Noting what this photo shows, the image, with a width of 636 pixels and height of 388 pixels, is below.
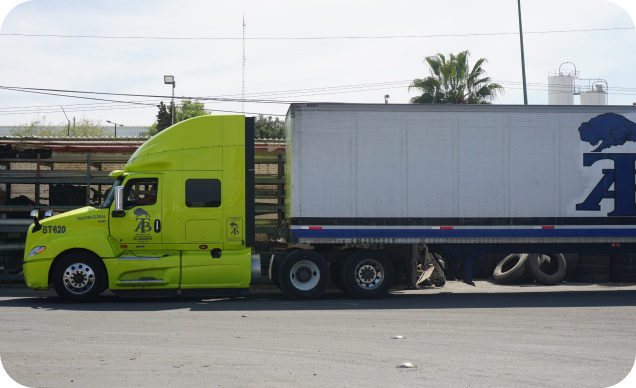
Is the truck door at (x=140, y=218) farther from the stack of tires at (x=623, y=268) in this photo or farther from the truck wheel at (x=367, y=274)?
the stack of tires at (x=623, y=268)

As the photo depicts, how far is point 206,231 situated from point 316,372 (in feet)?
22.6

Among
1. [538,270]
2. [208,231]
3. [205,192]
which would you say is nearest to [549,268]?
[538,270]

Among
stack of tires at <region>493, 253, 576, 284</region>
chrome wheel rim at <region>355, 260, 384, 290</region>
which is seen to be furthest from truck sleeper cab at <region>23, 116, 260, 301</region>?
stack of tires at <region>493, 253, 576, 284</region>

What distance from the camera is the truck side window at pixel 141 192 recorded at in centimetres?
1376

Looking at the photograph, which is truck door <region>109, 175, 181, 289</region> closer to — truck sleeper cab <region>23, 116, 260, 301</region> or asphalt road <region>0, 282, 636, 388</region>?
truck sleeper cab <region>23, 116, 260, 301</region>

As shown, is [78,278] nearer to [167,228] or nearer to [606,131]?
[167,228]

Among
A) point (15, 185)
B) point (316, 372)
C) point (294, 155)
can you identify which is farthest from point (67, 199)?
point (316, 372)

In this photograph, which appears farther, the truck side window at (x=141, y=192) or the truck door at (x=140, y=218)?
the truck side window at (x=141, y=192)

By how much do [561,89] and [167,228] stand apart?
24.7m

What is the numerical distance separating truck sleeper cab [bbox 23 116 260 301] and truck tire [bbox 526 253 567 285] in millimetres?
8057

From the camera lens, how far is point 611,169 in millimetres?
14492

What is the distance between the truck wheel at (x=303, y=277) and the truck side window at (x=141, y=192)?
2.97m

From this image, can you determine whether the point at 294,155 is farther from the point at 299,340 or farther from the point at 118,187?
the point at 299,340

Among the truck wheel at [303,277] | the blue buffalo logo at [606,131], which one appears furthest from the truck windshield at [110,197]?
the blue buffalo logo at [606,131]
